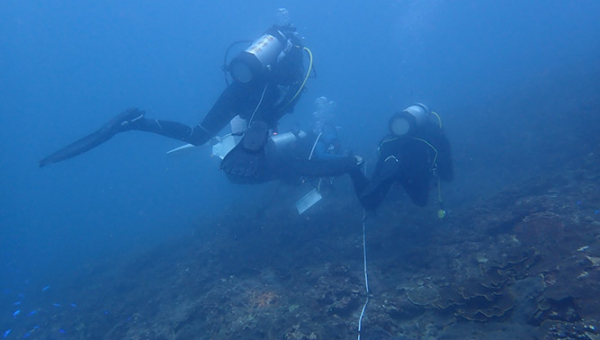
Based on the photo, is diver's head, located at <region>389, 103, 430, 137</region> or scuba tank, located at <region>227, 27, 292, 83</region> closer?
scuba tank, located at <region>227, 27, 292, 83</region>

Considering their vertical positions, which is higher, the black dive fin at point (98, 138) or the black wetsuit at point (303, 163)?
the black dive fin at point (98, 138)

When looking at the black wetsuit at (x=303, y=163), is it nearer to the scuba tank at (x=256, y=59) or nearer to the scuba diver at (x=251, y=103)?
the scuba diver at (x=251, y=103)

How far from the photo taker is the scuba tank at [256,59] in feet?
16.2

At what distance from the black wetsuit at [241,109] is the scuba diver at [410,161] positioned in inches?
90.2

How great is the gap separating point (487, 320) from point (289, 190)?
33.8ft

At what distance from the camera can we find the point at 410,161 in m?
6.39

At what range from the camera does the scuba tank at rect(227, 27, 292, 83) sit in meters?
4.94

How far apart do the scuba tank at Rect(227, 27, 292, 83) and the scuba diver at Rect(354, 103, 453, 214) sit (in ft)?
9.51

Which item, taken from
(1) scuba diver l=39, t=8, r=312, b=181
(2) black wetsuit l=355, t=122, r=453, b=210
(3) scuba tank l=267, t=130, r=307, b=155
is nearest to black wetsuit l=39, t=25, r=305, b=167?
(1) scuba diver l=39, t=8, r=312, b=181

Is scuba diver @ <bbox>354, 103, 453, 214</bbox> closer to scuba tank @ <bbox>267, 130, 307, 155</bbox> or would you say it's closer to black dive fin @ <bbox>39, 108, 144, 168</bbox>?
scuba tank @ <bbox>267, 130, 307, 155</bbox>

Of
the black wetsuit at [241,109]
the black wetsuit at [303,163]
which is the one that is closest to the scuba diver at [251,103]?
the black wetsuit at [241,109]

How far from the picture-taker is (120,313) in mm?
8375

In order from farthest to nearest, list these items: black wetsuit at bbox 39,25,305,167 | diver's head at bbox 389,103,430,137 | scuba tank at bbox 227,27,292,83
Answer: diver's head at bbox 389,103,430,137 < black wetsuit at bbox 39,25,305,167 < scuba tank at bbox 227,27,292,83

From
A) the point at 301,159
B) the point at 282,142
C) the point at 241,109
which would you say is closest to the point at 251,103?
the point at 241,109
